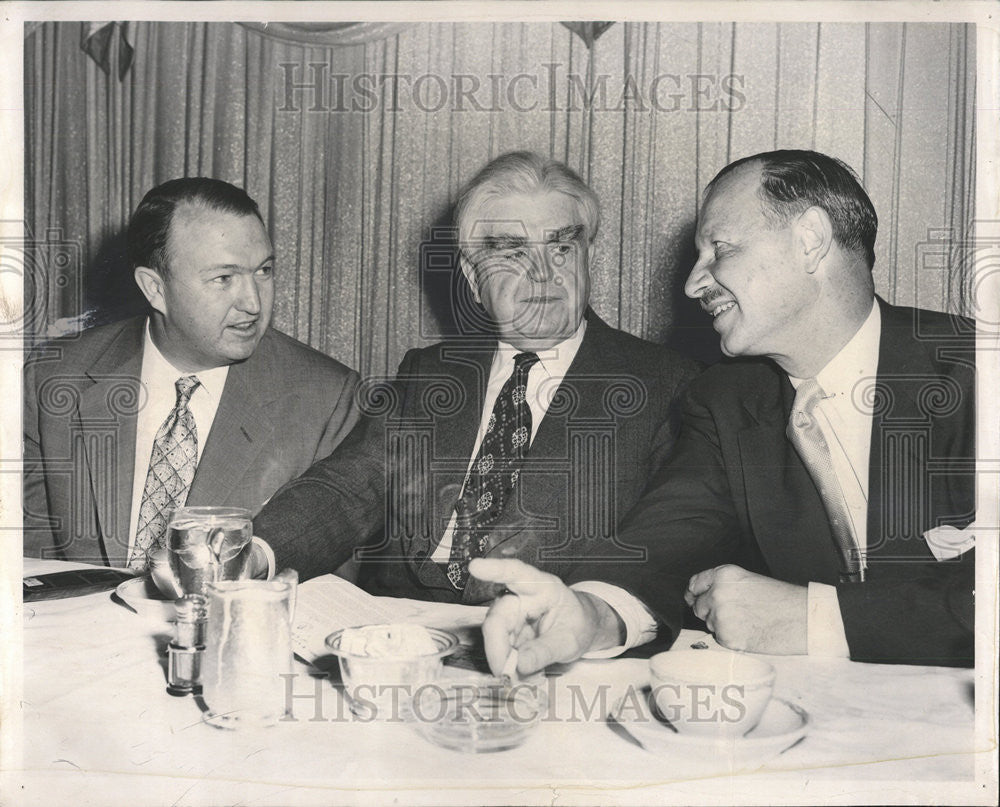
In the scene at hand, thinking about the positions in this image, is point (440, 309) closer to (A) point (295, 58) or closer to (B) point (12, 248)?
(A) point (295, 58)

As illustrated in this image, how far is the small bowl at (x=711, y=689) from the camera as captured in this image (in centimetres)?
165

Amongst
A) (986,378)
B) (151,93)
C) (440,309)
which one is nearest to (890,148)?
(986,378)

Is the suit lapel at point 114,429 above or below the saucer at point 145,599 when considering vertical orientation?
above

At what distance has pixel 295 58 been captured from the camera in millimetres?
2119

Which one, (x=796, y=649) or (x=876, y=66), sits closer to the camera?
(x=796, y=649)

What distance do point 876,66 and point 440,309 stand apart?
1.06 metres

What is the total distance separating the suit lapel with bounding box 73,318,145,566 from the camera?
2.12m

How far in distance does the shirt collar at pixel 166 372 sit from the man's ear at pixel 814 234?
1.24m

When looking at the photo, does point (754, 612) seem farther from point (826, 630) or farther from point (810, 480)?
point (810, 480)

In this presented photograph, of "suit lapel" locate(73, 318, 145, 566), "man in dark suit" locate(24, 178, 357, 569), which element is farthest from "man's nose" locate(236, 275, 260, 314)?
"suit lapel" locate(73, 318, 145, 566)

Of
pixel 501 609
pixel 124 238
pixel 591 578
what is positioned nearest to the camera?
pixel 501 609

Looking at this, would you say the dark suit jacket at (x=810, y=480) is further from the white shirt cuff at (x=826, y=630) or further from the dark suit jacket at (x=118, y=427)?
the dark suit jacket at (x=118, y=427)

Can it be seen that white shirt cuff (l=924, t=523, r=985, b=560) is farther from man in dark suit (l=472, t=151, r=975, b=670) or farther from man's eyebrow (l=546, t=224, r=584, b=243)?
man's eyebrow (l=546, t=224, r=584, b=243)

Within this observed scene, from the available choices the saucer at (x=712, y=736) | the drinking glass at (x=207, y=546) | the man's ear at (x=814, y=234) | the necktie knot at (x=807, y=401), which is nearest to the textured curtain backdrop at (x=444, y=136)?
the man's ear at (x=814, y=234)
